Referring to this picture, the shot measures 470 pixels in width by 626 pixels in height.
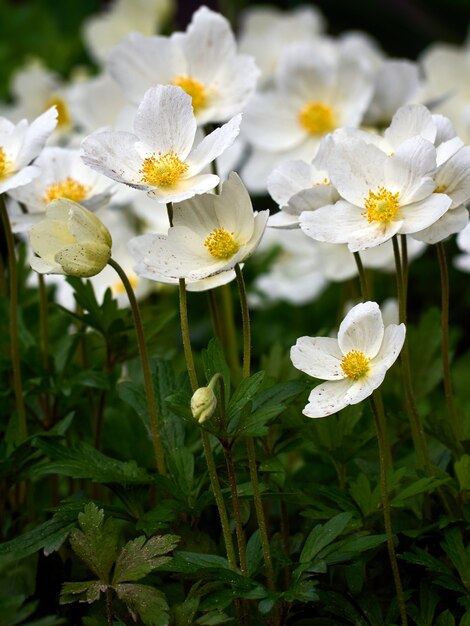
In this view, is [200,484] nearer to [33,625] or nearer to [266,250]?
[33,625]

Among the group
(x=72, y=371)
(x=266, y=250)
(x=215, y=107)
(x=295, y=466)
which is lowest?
(x=266, y=250)

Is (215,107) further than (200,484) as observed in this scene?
Yes

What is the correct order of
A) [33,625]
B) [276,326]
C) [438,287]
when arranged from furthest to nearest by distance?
1. [438,287]
2. [276,326]
3. [33,625]

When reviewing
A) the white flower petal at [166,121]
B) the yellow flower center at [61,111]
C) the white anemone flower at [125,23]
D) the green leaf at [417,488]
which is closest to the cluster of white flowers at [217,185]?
the white flower petal at [166,121]

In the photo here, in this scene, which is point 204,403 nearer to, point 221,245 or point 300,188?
point 221,245

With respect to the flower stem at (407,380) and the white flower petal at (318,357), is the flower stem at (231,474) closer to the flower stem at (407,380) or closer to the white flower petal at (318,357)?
the white flower petal at (318,357)

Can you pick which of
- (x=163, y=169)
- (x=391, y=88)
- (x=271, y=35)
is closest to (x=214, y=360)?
(x=163, y=169)

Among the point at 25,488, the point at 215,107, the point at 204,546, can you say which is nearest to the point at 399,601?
the point at 204,546

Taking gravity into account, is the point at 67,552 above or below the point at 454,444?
below
